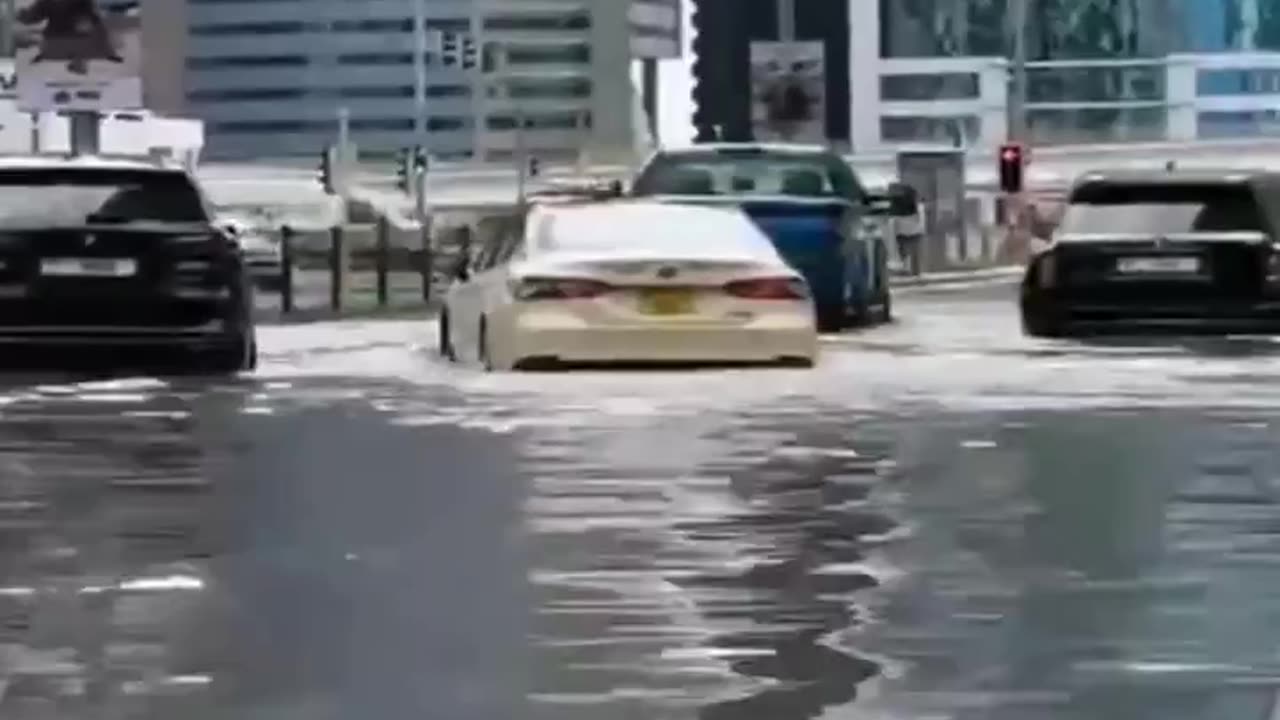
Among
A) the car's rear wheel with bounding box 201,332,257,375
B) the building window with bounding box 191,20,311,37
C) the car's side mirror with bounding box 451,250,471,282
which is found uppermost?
the building window with bounding box 191,20,311,37

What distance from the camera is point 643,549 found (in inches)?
497

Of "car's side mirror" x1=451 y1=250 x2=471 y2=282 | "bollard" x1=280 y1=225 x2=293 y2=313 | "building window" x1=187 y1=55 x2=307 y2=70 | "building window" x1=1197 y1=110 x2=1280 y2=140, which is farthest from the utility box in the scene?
"building window" x1=187 y1=55 x2=307 y2=70

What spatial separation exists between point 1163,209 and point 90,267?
29.4 feet

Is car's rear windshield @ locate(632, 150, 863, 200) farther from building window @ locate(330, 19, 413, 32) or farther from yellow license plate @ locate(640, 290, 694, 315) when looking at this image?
building window @ locate(330, 19, 413, 32)

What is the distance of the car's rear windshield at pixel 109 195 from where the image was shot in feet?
74.3

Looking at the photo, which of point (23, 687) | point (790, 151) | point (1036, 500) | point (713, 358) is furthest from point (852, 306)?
point (23, 687)

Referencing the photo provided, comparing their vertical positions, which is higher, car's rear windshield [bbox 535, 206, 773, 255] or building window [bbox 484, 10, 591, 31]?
building window [bbox 484, 10, 591, 31]

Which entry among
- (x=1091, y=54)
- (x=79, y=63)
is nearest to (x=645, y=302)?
(x=79, y=63)

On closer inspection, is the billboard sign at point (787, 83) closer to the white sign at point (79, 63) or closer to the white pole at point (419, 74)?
the white sign at point (79, 63)

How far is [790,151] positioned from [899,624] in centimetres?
2124

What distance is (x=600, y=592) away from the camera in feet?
37.2

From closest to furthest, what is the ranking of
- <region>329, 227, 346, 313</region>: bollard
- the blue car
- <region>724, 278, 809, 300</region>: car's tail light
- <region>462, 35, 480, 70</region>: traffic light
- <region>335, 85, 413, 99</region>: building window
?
<region>724, 278, 809, 300</region>: car's tail light < the blue car < <region>329, 227, 346, 313</region>: bollard < <region>462, 35, 480, 70</region>: traffic light < <region>335, 85, 413, 99</region>: building window

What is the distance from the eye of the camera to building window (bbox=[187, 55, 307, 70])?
172 metres

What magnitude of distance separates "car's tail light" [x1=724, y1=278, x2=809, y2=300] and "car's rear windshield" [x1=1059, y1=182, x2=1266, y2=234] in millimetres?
6027
